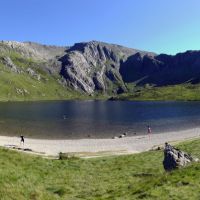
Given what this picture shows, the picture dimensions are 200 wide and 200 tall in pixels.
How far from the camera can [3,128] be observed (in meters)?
132

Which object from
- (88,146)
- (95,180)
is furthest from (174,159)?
(88,146)

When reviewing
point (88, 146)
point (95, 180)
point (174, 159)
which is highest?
point (174, 159)

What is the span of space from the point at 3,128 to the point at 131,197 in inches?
4653

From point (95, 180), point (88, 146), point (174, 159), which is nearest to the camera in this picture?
point (174, 159)

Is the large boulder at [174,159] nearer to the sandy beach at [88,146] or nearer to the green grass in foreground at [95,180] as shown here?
the green grass in foreground at [95,180]

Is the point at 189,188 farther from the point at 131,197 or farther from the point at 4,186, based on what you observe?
the point at 4,186

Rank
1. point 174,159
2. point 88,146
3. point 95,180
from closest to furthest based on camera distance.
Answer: point 174,159, point 95,180, point 88,146

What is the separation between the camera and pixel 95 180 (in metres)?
32.3

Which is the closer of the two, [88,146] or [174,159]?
[174,159]

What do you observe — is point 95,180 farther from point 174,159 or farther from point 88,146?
point 88,146

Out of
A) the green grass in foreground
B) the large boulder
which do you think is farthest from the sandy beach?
the large boulder

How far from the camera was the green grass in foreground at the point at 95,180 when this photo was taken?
60.9 ft

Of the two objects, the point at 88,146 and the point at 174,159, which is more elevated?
the point at 174,159

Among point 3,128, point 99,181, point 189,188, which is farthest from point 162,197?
point 3,128
